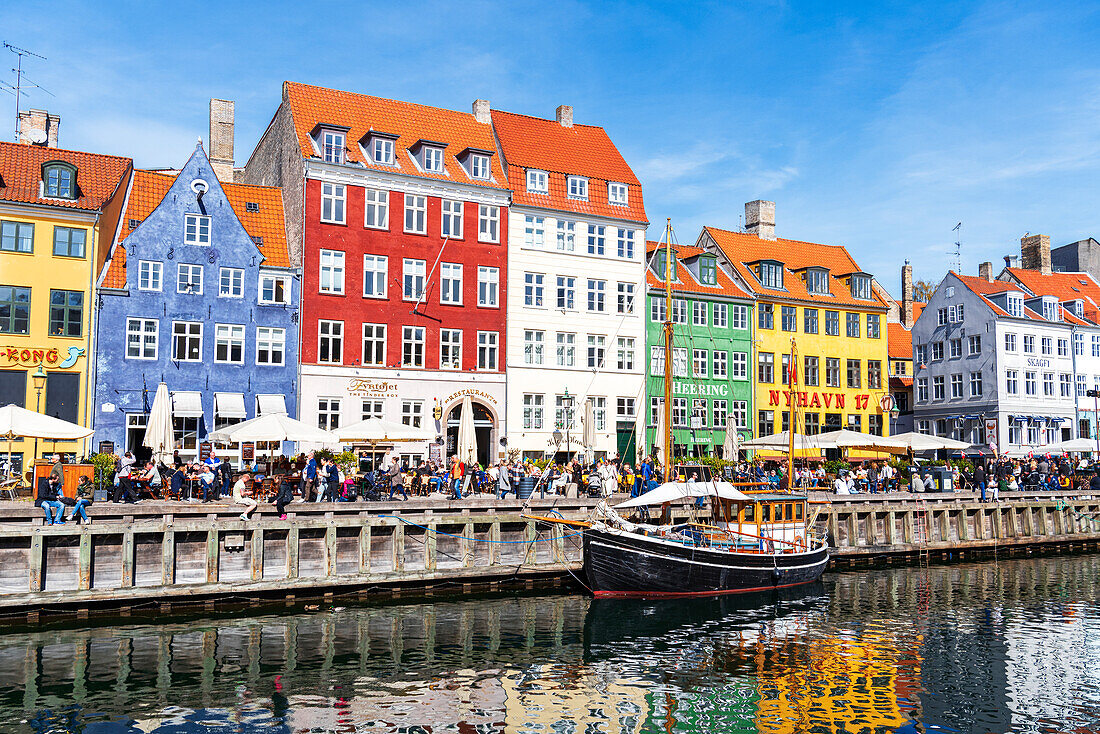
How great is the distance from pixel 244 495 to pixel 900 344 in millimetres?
57120

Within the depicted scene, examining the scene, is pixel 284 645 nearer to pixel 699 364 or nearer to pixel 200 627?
pixel 200 627

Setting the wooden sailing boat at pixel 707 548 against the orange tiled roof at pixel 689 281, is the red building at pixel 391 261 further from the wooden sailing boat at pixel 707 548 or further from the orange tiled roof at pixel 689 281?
the wooden sailing boat at pixel 707 548

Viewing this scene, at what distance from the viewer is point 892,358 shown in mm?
73438

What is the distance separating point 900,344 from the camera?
7381 cm

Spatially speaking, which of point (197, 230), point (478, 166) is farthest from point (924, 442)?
point (197, 230)

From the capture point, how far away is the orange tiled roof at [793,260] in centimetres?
6231

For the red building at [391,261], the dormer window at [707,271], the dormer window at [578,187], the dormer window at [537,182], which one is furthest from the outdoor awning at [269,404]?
the dormer window at [707,271]

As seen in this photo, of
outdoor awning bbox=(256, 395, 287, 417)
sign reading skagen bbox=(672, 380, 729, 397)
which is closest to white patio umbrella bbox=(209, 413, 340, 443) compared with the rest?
outdoor awning bbox=(256, 395, 287, 417)

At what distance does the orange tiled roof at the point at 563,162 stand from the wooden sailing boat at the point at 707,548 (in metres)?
18.9

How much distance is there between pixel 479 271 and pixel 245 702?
34.0m

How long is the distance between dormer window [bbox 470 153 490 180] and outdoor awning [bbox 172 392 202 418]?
18.3m

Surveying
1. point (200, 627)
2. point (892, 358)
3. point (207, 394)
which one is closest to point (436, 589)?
point (200, 627)

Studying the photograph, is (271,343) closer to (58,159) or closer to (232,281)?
(232,281)

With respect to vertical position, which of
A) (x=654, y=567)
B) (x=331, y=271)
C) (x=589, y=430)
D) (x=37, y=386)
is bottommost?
(x=654, y=567)
